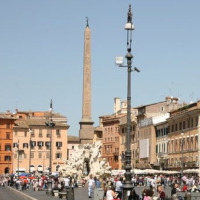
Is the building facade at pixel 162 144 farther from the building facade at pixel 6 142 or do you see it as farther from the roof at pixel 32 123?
the roof at pixel 32 123

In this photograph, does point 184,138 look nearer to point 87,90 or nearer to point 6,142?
point 87,90

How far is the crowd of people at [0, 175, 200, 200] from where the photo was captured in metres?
24.2

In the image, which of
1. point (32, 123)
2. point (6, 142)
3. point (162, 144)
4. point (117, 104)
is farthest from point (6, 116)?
point (162, 144)

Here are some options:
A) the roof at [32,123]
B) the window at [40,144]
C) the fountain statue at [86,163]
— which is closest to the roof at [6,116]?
the roof at [32,123]

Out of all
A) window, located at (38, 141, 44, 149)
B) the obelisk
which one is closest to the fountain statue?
the obelisk

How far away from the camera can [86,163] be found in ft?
213

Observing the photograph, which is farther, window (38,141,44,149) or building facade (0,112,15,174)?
window (38,141,44,149)

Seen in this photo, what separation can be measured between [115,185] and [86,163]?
85.9 feet


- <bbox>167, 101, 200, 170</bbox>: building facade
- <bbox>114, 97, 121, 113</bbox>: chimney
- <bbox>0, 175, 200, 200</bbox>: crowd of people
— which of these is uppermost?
<bbox>114, 97, 121, 113</bbox>: chimney

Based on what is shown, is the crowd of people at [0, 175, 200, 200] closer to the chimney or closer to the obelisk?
the obelisk

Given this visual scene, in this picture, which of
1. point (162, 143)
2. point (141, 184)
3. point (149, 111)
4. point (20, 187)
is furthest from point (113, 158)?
point (20, 187)

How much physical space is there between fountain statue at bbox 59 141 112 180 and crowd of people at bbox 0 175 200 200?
2.61 feet

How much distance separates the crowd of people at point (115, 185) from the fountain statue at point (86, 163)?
80 centimetres

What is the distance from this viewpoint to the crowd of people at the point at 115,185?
79.3ft
